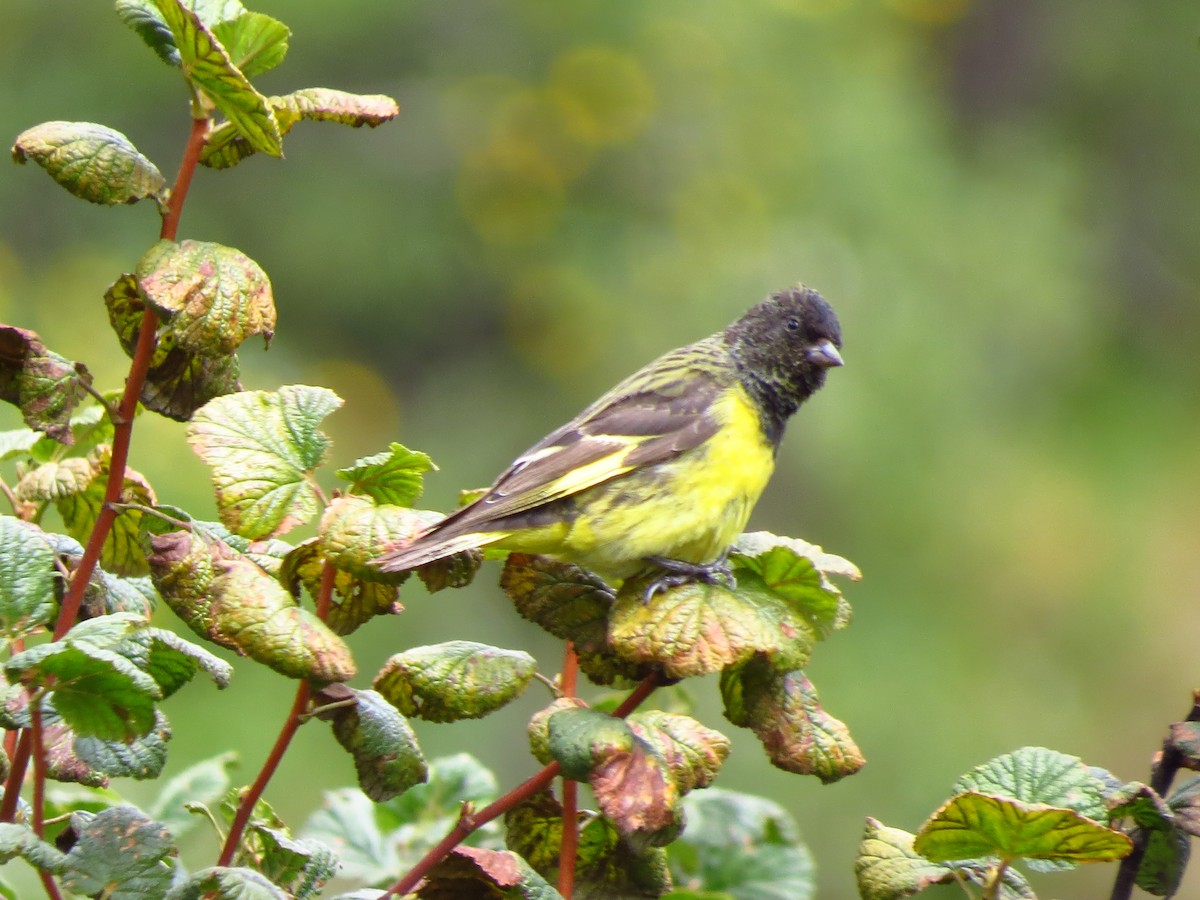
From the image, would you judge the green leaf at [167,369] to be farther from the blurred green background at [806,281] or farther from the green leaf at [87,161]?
the blurred green background at [806,281]

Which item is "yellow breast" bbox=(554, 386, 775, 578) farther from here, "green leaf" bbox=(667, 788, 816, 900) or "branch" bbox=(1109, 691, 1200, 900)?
"branch" bbox=(1109, 691, 1200, 900)

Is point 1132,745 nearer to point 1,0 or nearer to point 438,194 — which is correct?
point 438,194

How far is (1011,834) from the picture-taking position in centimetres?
176

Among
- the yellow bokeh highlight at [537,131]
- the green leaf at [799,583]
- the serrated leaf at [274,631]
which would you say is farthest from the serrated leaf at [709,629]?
the yellow bokeh highlight at [537,131]

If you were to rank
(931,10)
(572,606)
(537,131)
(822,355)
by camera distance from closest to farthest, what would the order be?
(572,606)
(822,355)
(537,131)
(931,10)

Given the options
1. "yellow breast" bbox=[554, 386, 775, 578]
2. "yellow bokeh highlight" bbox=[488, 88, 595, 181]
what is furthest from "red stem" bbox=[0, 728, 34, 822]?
"yellow bokeh highlight" bbox=[488, 88, 595, 181]

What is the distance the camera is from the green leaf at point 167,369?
2061 millimetres

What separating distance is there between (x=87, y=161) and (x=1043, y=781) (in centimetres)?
138

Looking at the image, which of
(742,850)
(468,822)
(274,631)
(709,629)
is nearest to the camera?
(274,631)

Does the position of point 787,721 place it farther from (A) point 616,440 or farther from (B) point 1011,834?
(A) point 616,440

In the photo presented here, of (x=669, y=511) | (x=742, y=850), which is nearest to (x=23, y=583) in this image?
(x=742, y=850)

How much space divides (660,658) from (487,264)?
27.4ft

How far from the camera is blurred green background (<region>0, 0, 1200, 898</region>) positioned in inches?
326

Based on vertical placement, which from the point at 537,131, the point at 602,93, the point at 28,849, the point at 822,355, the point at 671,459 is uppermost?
the point at 602,93
